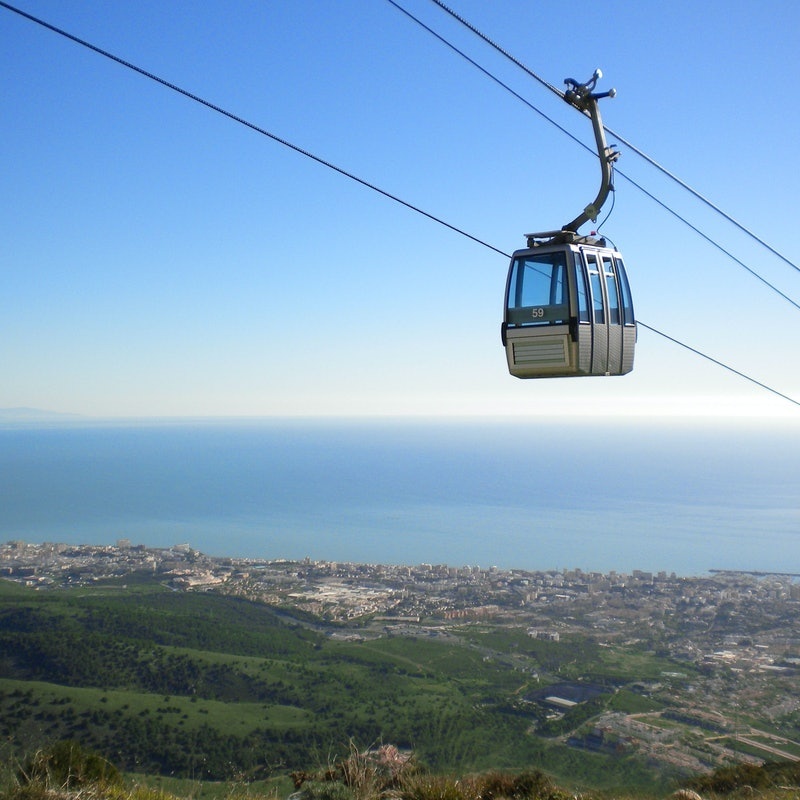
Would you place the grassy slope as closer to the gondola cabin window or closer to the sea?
the gondola cabin window

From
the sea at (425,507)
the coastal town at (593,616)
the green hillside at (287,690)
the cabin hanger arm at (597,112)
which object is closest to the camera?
the cabin hanger arm at (597,112)

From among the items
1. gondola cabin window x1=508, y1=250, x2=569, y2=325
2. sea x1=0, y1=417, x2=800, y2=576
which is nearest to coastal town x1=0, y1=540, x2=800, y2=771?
gondola cabin window x1=508, y1=250, x2=569, y2=325

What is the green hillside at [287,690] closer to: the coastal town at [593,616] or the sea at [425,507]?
the coastal town at [593,616]

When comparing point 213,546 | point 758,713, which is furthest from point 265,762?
point 213,546

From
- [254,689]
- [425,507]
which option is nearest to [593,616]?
[254,689]

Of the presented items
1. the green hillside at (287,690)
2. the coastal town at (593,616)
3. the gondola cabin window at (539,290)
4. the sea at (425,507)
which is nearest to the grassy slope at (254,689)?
the green hillside at (287,690)

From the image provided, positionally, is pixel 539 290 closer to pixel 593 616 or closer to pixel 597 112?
pixel 597 112
